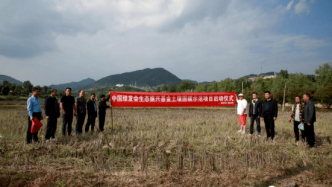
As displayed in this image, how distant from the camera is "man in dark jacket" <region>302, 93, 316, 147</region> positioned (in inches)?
231

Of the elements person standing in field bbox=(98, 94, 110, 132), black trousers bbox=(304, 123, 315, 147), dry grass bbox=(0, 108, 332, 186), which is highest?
person standing in field bbox=(98, 94, 110, 132)

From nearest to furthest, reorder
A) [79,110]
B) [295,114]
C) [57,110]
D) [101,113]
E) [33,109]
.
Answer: [33,109] < [57,110] < [295,114] < [79,110] < [101,113]

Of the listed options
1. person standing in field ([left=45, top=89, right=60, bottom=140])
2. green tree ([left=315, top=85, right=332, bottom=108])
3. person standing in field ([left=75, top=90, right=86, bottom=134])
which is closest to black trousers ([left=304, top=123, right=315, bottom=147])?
person standing in field ([left=75, top=90, right=86, bottom=134])

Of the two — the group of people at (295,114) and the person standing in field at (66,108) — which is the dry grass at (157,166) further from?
the person standing in field at (66,108)

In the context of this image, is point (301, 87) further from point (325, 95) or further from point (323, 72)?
point (325, 95)

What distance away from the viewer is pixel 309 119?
589cm

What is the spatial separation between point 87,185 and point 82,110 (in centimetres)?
420

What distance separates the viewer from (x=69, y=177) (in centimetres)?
376

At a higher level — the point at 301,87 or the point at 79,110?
the point at 301,87

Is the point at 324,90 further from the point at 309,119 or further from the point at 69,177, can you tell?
the point at 69,177

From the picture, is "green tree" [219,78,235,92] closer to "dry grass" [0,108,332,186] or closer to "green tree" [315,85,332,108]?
"green tree" [315,85,332,108]

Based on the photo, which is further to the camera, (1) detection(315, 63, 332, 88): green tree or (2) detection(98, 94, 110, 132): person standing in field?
(1) detection(315, 63, 332, 88): green tree

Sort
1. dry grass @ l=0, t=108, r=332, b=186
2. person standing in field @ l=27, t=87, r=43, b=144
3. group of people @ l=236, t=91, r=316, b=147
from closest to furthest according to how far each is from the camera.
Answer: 1. dry grass @ l=0, t=108, r=332, b=186
2. person standing in field @ l=27, t=87, r=43, b=144
3. group of people @ l=236, t=91, r=316, b=147

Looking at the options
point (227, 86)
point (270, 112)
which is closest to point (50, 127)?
point (270, 112)
